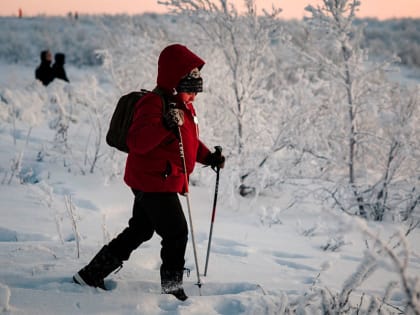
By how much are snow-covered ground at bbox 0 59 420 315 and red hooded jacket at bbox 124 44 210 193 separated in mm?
662

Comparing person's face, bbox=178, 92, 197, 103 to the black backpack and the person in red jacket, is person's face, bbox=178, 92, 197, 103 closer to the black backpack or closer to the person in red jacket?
the person in red jacket

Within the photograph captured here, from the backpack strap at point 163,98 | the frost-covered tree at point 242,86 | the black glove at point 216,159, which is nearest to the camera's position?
the backpack strap at point 163,98

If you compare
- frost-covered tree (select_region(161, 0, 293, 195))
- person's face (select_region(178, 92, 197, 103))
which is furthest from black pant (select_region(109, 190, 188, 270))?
frost-covered tree (select_region(161, 0, 293, 195))

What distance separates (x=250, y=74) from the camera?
583 cm

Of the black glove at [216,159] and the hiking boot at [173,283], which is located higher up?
the black glove at [216,159]

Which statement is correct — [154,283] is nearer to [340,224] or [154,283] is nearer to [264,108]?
[340,224]

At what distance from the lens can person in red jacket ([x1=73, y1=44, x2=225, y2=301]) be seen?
2.24 metres

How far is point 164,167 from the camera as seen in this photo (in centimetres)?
235

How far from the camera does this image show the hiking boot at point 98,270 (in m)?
2.41

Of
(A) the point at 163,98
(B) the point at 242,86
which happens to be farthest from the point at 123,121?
(B) the point at 242,86

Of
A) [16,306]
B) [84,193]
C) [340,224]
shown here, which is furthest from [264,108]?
[340,224]

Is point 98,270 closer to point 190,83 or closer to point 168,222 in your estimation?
Answer: point 168,222

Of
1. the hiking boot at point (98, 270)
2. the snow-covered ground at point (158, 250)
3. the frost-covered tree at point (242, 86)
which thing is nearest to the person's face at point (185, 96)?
the hiking boot at point (98, 270)

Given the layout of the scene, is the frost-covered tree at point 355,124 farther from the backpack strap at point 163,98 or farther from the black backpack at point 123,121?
the black backpack at point 123,121
